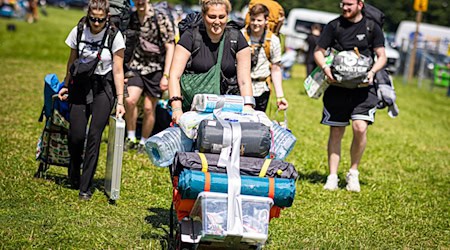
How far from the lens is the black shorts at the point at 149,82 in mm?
9203

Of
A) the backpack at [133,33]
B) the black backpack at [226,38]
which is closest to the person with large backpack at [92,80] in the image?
the black backpack at [226,38]

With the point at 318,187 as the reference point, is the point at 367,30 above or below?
above

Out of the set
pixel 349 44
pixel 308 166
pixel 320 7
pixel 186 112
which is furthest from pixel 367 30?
pixel 320 7

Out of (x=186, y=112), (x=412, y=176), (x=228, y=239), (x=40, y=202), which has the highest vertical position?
(x=186, y=112)

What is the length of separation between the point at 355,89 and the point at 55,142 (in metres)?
3.33

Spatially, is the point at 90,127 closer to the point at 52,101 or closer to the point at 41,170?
the point at 52,101

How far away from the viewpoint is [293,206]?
295 inches

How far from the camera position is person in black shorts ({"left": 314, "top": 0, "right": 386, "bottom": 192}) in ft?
26.3

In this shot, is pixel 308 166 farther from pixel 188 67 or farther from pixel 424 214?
pixel 188 67

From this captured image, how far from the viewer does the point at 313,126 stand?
14.1m

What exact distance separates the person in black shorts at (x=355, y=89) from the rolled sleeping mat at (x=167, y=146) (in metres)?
3.13

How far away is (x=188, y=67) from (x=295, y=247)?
5.53ft

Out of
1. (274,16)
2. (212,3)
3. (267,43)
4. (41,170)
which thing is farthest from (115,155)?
(274,16)

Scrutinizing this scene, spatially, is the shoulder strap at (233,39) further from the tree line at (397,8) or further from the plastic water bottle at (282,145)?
the tree line at (397,8)
